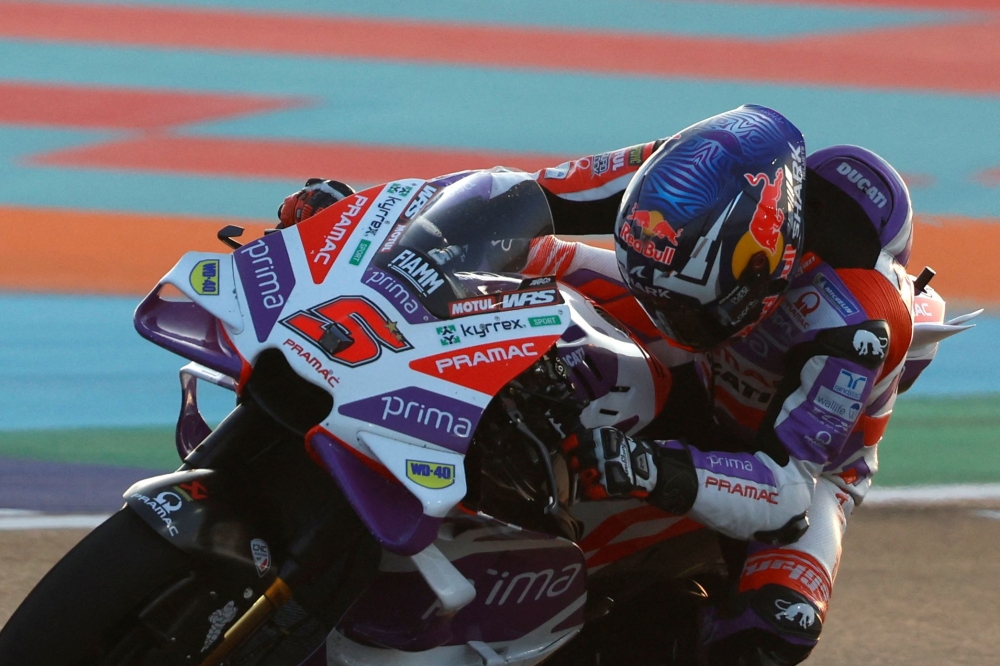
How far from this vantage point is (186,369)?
3.21 metres

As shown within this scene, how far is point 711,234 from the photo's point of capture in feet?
9.32

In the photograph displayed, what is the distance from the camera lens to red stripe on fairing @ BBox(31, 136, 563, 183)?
7.44 metres

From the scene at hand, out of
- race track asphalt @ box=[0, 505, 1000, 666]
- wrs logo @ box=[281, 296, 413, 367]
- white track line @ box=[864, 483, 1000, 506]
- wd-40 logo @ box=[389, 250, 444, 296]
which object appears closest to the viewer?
wrs logo @ box=[281, 296, 413, 367]

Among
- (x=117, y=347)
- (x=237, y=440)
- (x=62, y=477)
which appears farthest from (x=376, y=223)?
(x=117, y=347)

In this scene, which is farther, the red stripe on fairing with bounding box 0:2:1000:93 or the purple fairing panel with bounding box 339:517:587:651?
the red stripe on fairing with bounding box 0:2:1000:93

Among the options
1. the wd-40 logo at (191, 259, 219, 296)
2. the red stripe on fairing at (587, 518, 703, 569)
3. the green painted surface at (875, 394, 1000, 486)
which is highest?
the wd-40 logo at (191, 259, 219, 296)

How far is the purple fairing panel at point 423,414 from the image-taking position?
241cm

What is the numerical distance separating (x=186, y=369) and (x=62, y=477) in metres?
1.99

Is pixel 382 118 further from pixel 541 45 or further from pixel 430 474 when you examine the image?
pixel 430 474

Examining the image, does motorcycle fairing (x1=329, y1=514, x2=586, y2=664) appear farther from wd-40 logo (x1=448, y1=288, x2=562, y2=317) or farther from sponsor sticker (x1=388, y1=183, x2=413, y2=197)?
sponsor sticker (x1=388, y1=183, x2=413, y2=197)

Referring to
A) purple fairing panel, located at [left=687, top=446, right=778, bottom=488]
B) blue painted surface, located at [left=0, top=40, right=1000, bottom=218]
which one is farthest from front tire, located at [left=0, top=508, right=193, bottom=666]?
blue painted surface, located at [left=0, top=40, right=1000, bottom=218]

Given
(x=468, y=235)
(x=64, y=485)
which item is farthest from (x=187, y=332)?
(x=64, y=485)

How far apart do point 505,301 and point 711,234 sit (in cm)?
50

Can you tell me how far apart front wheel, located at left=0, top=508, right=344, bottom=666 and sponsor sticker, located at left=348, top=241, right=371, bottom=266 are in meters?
0.60
